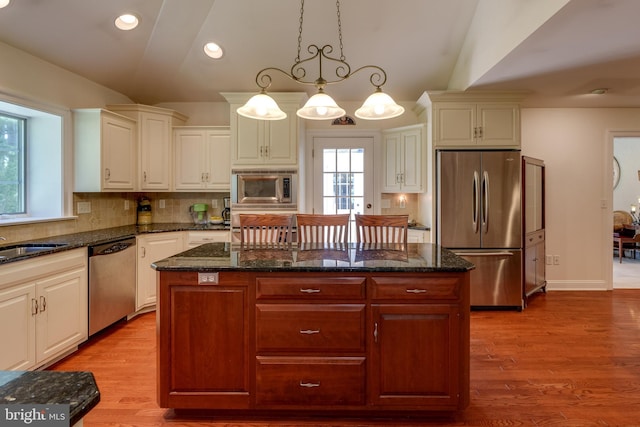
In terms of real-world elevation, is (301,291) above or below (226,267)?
below

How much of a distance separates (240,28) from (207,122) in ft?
4.65

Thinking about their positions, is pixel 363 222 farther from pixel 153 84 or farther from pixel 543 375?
pixel 153 84

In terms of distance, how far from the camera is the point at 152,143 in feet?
13.4

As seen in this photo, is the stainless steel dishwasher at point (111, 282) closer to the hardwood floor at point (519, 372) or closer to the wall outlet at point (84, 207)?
the hardwood floor at point (519, 372)

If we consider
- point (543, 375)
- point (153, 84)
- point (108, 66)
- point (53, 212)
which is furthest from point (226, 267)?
point (153, 84)

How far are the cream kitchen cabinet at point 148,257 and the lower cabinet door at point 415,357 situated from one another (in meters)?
2.69

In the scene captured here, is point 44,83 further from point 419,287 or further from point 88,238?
point 419,287

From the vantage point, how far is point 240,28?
3.59 meters

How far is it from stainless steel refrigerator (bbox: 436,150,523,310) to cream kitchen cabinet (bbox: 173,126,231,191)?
2506mm

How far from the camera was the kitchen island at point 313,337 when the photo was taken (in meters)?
1.87

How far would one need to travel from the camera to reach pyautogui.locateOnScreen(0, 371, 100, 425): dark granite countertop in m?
0.67

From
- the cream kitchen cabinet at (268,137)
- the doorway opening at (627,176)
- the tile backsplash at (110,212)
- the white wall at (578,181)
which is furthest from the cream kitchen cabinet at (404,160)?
the doorway opening at (627,176)

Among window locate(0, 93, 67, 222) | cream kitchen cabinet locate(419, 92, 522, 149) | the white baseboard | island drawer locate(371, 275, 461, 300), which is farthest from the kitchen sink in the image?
the white baseboard

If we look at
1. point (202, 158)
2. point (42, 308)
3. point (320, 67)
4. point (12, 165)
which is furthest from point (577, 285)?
point (12, 165)
